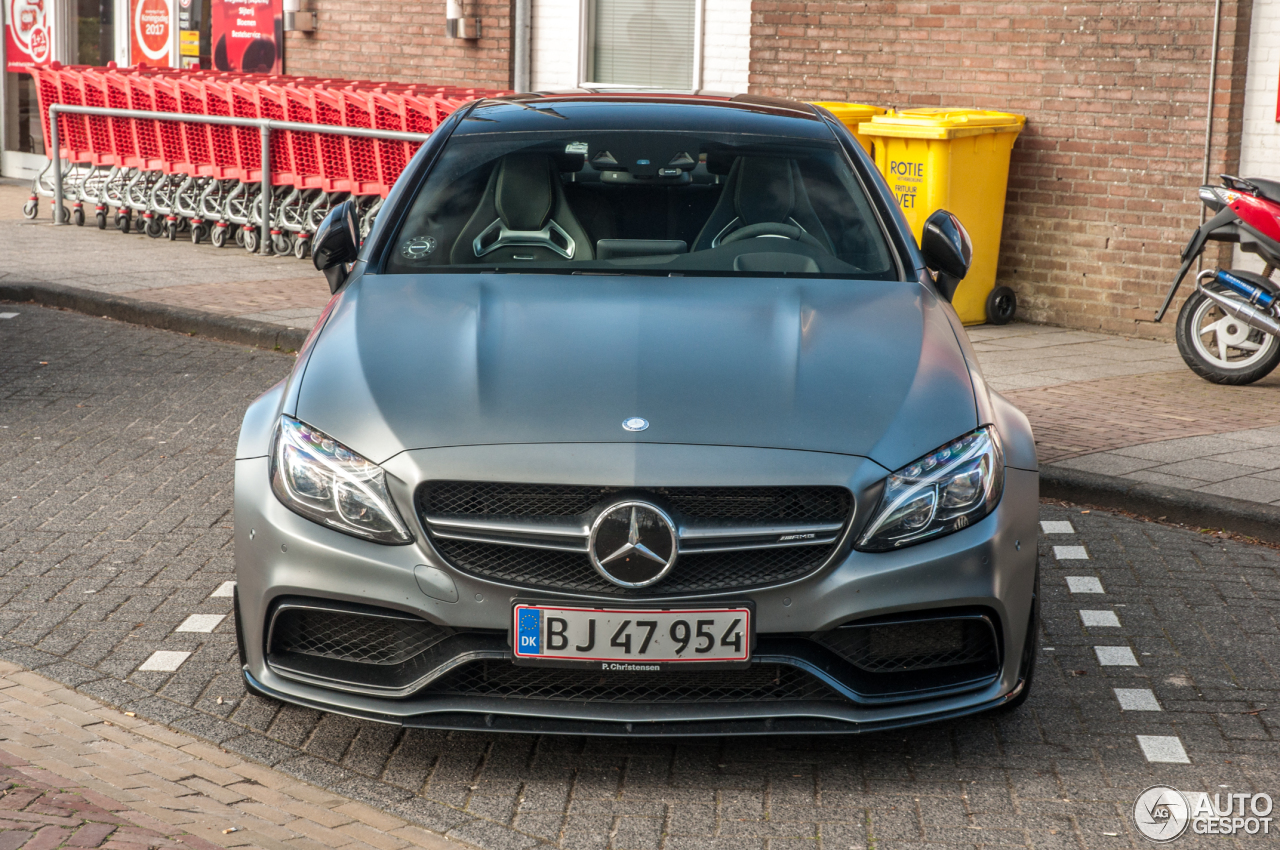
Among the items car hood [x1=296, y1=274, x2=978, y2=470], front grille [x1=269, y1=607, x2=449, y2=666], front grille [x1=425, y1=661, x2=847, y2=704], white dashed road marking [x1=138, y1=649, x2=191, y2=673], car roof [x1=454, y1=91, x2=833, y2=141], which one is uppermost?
car roof [x1=454, y1=91, x2=833, y2=141]

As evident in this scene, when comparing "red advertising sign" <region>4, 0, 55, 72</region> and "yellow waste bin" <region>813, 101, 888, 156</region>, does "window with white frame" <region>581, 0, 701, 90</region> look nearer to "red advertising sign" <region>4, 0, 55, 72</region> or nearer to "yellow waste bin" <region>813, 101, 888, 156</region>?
"yellow waste bin" <region>813, 101, 888, 156</region>

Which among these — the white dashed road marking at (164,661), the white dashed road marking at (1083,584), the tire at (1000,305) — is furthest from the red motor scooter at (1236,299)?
the white dashed road marking at (164,661)

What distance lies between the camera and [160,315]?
33.5ft

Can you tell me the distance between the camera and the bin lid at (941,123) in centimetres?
980

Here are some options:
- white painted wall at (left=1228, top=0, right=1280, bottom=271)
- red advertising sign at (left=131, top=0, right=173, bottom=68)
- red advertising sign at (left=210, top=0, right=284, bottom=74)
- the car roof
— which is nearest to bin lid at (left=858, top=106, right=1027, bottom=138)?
white painted wall at (left=1228, top=0, right=1280, bottom=271)

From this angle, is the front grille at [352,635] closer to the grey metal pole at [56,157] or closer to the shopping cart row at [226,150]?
the shopping cart row at [226,150]

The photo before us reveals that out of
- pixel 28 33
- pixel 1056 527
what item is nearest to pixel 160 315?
pixel 1056 527

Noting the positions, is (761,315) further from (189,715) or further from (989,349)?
(989,349)

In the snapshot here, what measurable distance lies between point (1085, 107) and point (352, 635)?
815 cm

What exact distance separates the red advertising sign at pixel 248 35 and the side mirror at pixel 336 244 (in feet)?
41.0

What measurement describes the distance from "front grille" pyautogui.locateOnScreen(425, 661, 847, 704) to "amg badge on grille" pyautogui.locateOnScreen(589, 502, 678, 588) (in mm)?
253

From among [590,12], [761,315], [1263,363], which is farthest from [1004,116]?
[761,315]

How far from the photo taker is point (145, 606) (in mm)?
4793

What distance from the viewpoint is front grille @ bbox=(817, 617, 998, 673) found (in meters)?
3.40
